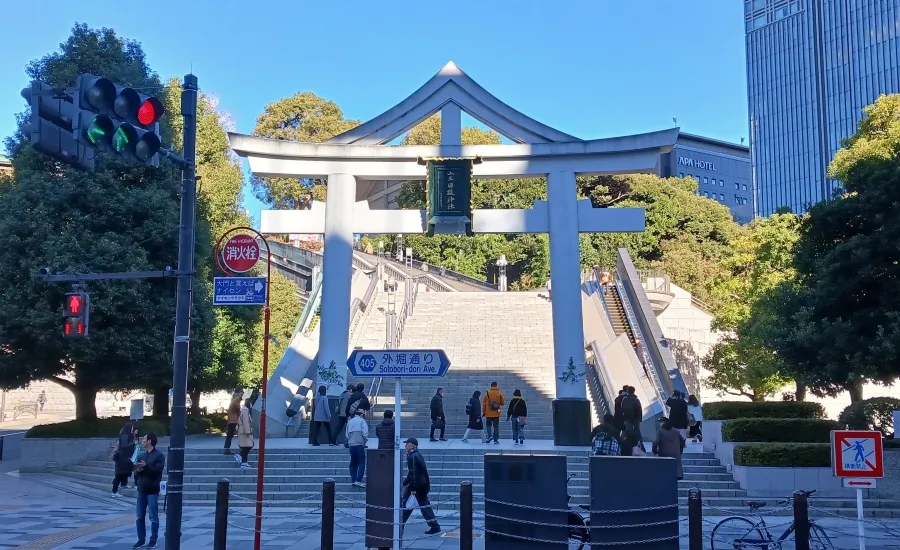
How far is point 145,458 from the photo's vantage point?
477 inches

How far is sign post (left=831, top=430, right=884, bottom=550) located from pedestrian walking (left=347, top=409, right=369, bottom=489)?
8.53 m

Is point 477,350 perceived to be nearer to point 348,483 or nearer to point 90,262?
point 348,483

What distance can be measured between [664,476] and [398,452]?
337cm

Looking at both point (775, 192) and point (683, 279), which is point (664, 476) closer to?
point (683, 279)

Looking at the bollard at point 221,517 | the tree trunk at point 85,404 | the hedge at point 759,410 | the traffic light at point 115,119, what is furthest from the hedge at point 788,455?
the tree trunk at point 85,404

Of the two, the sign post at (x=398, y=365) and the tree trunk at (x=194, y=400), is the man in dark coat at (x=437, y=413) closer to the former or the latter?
the sign post at (x=398, y=365)

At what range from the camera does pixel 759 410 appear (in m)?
18.4

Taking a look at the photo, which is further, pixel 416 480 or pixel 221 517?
pixel 416 480

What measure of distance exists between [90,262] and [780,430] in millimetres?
15401

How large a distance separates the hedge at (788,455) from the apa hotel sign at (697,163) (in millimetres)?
91270

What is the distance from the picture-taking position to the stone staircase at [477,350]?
75.2 feet

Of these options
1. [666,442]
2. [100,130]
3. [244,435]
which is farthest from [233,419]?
[100,130]

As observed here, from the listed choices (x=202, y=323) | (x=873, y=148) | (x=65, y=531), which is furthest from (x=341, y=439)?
(x=873, y=148)

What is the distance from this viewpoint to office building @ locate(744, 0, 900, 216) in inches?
3612
